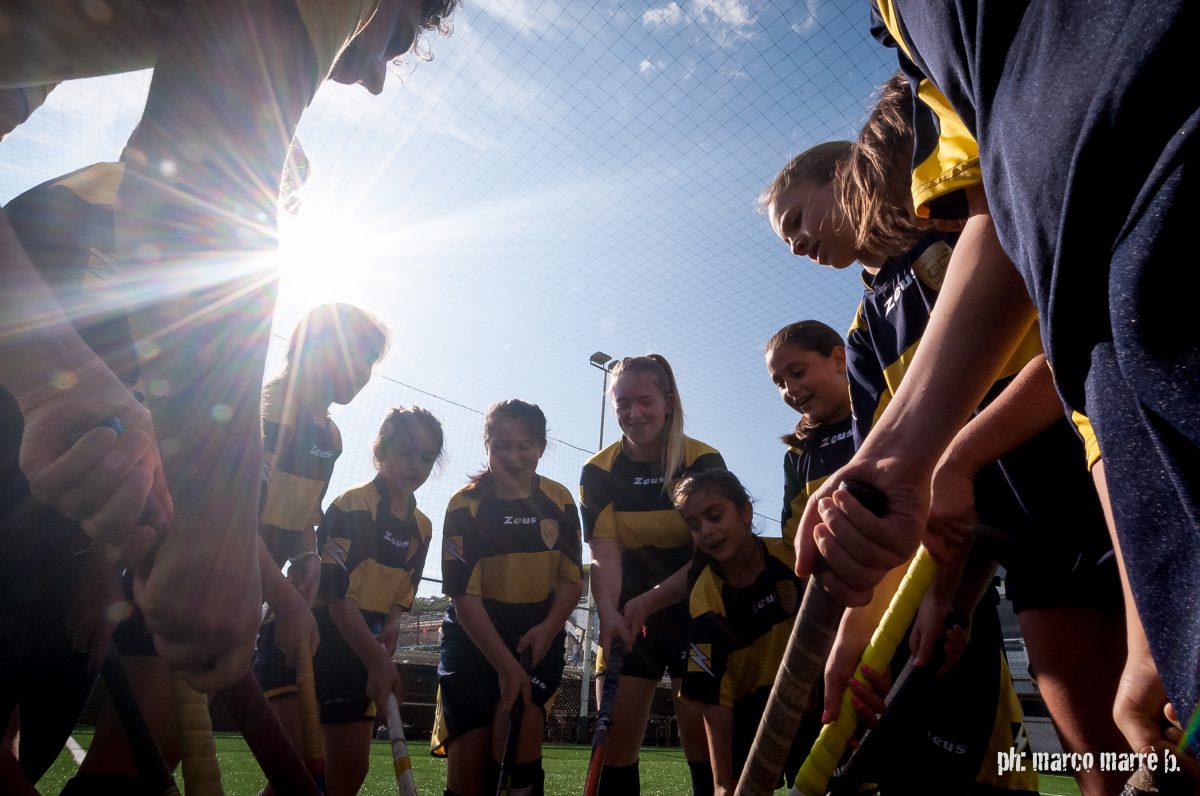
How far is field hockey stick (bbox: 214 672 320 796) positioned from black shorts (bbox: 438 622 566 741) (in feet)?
8.35

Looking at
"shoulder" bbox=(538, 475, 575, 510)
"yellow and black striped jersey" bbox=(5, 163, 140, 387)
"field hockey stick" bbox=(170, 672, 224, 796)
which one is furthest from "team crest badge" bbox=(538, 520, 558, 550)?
"field hockey stick" bbox=(170, 672, 224, 796)

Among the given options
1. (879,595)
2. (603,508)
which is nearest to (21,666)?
(879,595)

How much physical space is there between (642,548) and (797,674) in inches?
117

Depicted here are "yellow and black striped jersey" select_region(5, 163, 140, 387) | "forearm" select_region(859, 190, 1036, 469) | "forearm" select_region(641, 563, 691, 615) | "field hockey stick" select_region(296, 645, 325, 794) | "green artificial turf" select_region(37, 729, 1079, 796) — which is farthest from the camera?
"green artificial turf" select_region(37, 729, 1079, 796)

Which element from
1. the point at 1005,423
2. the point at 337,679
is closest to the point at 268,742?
the point at 1005,423

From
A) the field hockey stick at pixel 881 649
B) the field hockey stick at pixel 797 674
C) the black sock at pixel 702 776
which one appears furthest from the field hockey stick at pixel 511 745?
the field hockey stick at pixel 797 674

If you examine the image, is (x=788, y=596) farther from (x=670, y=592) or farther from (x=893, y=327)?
(x=893, y=327)

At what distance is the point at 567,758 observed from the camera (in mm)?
9977

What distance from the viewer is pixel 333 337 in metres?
3.49

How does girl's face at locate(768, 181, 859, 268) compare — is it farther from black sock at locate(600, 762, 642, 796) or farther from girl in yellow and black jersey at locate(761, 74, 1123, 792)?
black sock at locate(600, 762, 642, 796)

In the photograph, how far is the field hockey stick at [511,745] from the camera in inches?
117

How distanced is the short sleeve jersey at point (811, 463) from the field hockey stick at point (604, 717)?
3.09 feet

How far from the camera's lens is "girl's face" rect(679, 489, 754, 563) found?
3367 mm

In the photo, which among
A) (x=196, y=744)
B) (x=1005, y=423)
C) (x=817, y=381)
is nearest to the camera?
(x=196, y=744)
